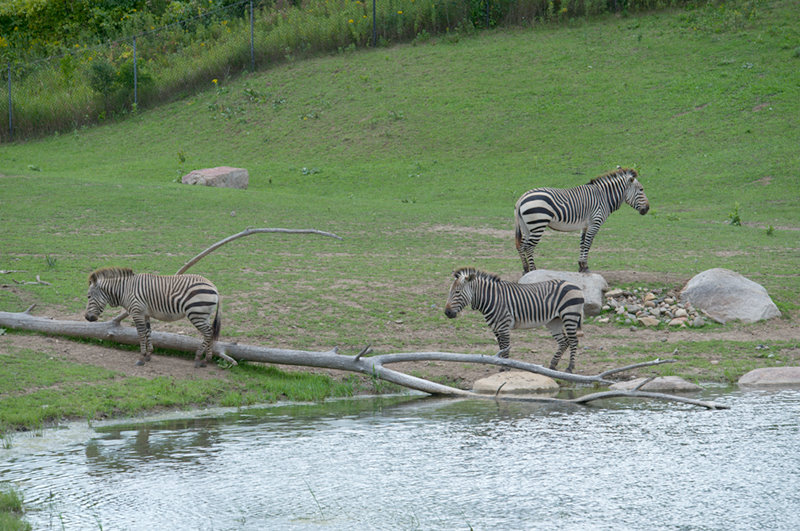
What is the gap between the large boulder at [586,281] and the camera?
15930 mm

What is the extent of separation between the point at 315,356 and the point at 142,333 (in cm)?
255

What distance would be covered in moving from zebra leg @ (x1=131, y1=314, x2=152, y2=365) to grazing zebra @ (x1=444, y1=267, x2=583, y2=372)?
14.6 feet

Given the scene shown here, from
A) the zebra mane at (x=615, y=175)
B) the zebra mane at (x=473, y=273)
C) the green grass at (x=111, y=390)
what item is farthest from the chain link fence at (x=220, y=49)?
the zebra mane at (x=473, y=273)

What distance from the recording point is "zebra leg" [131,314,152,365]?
41.1 ft

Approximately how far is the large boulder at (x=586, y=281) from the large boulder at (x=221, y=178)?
17.9 m

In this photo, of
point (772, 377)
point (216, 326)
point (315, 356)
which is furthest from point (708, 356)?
point (216, 326)

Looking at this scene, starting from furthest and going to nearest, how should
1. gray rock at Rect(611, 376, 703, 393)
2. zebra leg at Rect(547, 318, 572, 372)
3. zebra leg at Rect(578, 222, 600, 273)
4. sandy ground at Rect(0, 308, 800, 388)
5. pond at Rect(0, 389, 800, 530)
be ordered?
zebra leg at Rect(578, 222, 600, 273) → zebra leg at Rect(547, 318, 572, 372) → sandy ground at Rect(0, 308, 800, 388) → gray rock at Rect(611, 376, 703, 393) → pond at Rect(0, 389, 800, 530)

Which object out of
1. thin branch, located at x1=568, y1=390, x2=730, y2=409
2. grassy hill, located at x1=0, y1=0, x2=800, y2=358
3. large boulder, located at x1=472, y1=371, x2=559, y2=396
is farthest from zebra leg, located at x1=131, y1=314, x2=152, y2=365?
thin branch, located at x1=568, y1=390, x2=730, y2=409

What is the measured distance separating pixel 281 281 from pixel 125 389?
254 inches

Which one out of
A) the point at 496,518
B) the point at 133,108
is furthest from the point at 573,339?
the point at 133,108

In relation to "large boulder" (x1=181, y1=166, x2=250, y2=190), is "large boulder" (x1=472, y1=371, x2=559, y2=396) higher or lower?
lower

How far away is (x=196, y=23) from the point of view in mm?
51812

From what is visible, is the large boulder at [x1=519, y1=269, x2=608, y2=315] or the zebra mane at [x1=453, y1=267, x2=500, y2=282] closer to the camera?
the zebra mane at [x1=453, y1=267, x2=500, y2=282]

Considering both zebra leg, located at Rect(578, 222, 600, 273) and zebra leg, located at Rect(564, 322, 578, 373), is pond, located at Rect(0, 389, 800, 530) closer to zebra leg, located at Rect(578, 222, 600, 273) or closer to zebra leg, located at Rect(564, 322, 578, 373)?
zebra leg, located at Rect(564, 322, 578, 373)
